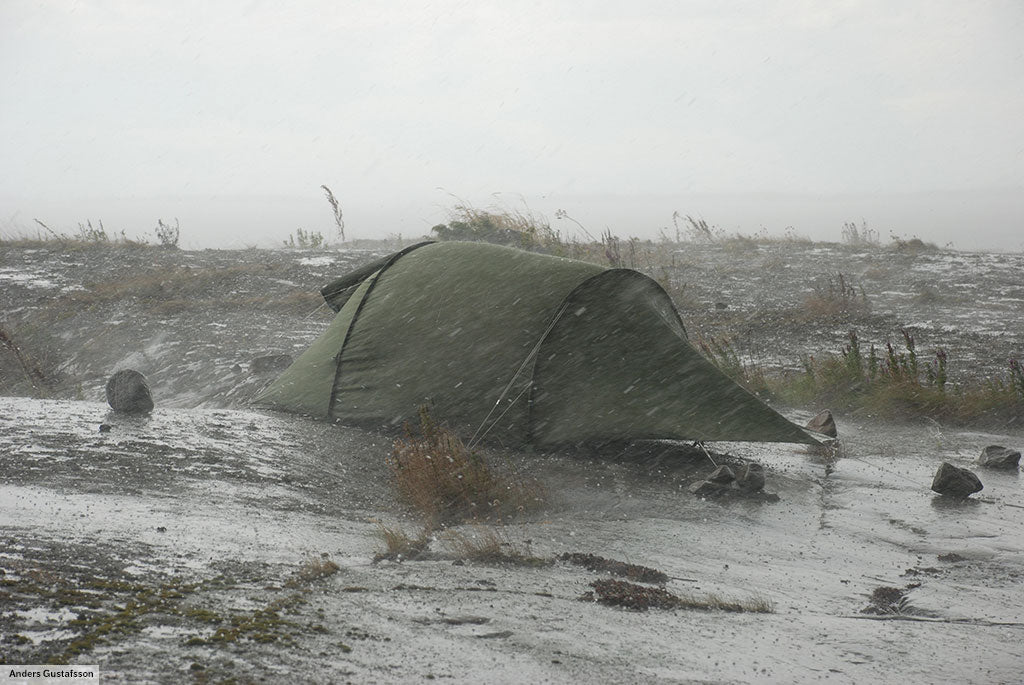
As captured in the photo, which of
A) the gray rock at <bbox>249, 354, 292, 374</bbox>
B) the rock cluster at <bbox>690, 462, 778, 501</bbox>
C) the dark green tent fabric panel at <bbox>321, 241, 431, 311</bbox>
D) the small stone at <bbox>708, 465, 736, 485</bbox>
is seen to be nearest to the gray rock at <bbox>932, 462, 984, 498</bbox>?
the rock cluster at <bbox>690, 462, 778, 501</bbox>

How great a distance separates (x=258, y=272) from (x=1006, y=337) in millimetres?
11031

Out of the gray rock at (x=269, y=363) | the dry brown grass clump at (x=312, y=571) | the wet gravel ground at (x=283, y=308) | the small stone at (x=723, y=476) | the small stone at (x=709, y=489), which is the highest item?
the wet gravel ground at (x=283, y=308)

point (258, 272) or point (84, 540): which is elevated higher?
point (258, 272)

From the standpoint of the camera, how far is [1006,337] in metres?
10.3

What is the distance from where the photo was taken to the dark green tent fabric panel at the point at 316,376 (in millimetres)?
7207

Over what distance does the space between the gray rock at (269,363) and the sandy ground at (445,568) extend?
2.38 metres

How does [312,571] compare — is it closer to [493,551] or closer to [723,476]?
[493,551]

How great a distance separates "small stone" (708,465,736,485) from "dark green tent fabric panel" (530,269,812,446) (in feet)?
0.97

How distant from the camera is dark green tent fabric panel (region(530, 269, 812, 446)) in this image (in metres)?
6.10

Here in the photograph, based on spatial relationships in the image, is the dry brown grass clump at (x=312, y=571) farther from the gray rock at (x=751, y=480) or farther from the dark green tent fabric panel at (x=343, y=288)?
the dark green tent fabric panel at (x=343, y=288)

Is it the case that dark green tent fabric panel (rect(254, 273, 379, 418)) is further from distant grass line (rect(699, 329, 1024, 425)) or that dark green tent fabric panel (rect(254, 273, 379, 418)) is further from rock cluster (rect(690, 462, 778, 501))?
distant grass line (rect(699, 329, 1024, 425))

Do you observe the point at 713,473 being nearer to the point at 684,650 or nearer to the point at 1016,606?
the point at 1016,606

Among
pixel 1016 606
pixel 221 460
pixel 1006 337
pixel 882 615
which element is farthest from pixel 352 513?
pixel 1006 337

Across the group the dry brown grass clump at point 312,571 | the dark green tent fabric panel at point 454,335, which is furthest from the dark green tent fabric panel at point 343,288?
the dry brown grass clump at point 312,571
